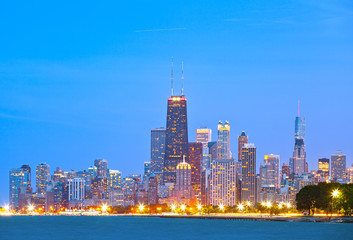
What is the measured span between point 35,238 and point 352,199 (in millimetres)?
78873

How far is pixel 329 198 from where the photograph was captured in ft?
604

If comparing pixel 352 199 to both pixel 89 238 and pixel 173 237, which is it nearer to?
pixel 173 237

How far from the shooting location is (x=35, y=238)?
147 metres

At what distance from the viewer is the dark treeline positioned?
170 meters

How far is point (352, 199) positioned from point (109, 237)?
207ft

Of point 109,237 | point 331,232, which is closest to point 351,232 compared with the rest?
point 331,232

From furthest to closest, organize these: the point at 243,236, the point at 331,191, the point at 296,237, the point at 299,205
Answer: the point at 299,205 < the point at 331,191 < the point at 243,236 < the point at 296,237

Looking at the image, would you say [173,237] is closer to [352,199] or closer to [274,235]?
[274,235]

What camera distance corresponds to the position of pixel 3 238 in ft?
489

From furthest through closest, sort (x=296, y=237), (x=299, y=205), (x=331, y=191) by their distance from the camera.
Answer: (x=299, y=205) < (x=331, y=191) < (x=296, y=237)

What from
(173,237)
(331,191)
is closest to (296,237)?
(173,237)

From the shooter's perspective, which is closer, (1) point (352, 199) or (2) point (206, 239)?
(2) point (206, 239)

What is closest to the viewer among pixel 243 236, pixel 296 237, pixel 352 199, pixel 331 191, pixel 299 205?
pixel 296 237

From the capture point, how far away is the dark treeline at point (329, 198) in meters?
170
